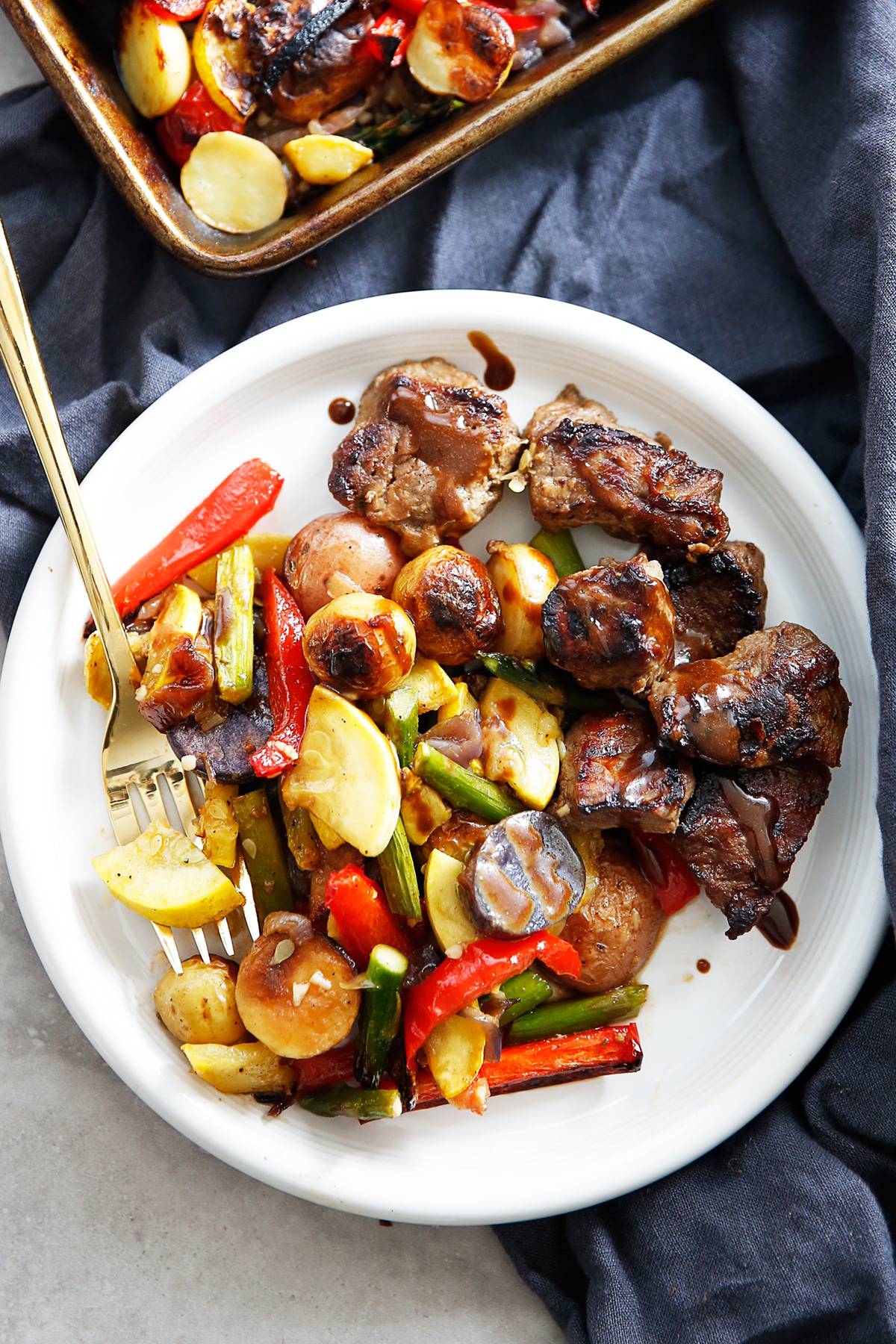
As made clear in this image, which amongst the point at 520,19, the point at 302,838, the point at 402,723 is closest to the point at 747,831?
the point at 402,723

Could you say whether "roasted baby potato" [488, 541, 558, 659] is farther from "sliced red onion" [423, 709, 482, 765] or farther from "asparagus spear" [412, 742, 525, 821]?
"asparagus spear" [412, 742, 525, 821]

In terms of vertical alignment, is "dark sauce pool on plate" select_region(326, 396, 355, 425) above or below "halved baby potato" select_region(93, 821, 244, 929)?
above

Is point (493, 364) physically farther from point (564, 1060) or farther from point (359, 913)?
point (564, 1060)

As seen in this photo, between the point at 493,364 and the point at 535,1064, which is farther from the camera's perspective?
the point at 493,364

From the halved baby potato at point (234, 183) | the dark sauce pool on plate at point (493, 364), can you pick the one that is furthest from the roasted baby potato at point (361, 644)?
the halved baby potato at point (234, 183)

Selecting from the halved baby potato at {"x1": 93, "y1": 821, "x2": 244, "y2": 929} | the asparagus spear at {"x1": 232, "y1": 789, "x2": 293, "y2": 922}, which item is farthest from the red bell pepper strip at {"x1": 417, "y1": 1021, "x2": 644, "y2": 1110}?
the halved baby potato at {"x1": 93, "y1": 821, "x2": 244, "y2": 929}
